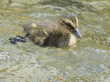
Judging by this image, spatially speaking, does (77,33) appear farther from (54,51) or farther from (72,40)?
(54,51)

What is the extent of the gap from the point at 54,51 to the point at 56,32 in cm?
49

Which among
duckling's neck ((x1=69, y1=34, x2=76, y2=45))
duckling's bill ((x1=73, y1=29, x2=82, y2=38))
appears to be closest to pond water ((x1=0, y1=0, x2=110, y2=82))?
duckling's neck ((x1=69, y1=34, x2=76, y2=45))

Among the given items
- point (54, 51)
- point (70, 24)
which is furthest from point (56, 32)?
point (54, 51)

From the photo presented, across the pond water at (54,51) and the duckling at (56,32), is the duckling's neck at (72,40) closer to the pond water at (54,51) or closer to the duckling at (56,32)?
the duckling at (56,32)

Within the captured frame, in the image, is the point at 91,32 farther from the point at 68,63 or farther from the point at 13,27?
the point at 13,27

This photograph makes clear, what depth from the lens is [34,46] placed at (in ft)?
11.5

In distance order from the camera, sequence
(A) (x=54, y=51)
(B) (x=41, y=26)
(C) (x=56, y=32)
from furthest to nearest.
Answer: (B) (x=41, y=26), (C) (x=56, y=32), (A) (x=54, y=51)

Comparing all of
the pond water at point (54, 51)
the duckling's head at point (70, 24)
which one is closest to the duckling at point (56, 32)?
the duckling's head at point (70, 24)

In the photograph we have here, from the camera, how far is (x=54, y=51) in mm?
3367

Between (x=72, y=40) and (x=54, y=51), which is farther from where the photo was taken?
(x=72, y=40)

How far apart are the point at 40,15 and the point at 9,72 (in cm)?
299

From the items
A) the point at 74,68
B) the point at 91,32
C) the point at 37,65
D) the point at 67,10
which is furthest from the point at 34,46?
the point at 67,10

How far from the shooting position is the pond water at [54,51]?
2.45 metres

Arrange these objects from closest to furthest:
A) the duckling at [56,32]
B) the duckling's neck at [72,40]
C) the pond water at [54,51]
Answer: the pond water at [54,51]
the duckling at [56,32]
the duckling's neck at [72,40]
